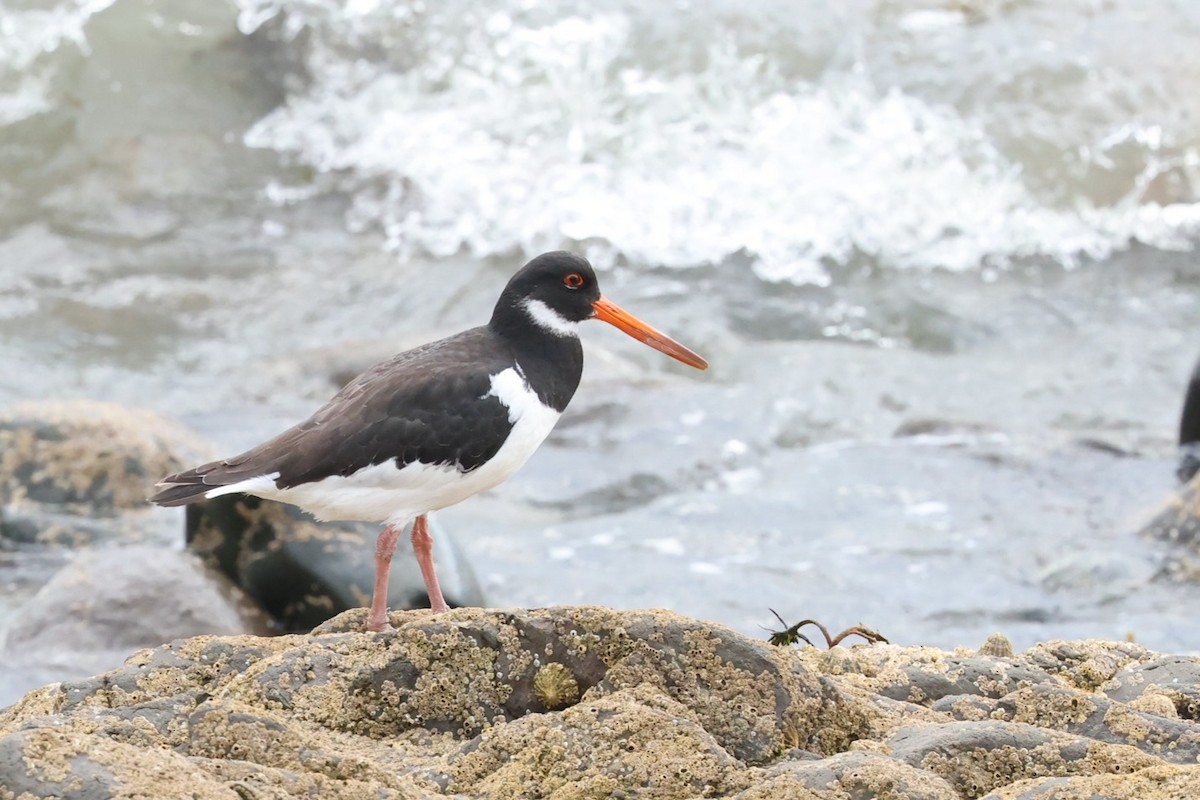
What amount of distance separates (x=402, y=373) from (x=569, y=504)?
465cm

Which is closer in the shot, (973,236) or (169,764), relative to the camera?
(169,764)

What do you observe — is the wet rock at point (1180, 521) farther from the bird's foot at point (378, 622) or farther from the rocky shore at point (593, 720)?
the bird's foot at point (378, 622)

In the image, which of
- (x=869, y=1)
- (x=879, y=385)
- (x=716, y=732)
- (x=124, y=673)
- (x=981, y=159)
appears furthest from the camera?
(x=869, y=1)

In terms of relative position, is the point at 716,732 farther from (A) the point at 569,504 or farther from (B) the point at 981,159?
(B) the point at 981,159

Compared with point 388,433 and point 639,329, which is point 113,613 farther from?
point 639,329

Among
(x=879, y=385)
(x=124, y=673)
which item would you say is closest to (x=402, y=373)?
(x=124, y=673)

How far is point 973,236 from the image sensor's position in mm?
14156

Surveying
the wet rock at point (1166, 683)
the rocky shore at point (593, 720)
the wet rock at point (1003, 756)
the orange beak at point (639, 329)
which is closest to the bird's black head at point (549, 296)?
the orange beak at point (639, 329)

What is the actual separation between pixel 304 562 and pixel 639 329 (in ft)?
7.98

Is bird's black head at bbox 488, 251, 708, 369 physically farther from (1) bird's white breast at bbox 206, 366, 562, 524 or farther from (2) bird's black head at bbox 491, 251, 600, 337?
(1) bird's white breast at bbox 206, 366, 562, 524

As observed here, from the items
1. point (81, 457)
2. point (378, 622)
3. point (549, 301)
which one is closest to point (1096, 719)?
point (378, 622)

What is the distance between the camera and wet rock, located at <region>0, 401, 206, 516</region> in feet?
27.1

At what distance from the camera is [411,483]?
4.59 meters

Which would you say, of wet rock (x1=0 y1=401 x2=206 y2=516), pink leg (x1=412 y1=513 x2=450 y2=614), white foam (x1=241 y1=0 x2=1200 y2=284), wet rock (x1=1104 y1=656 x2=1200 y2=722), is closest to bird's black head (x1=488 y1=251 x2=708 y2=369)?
pink leg (x1=412 y1=513 x2=450 y2=614)
